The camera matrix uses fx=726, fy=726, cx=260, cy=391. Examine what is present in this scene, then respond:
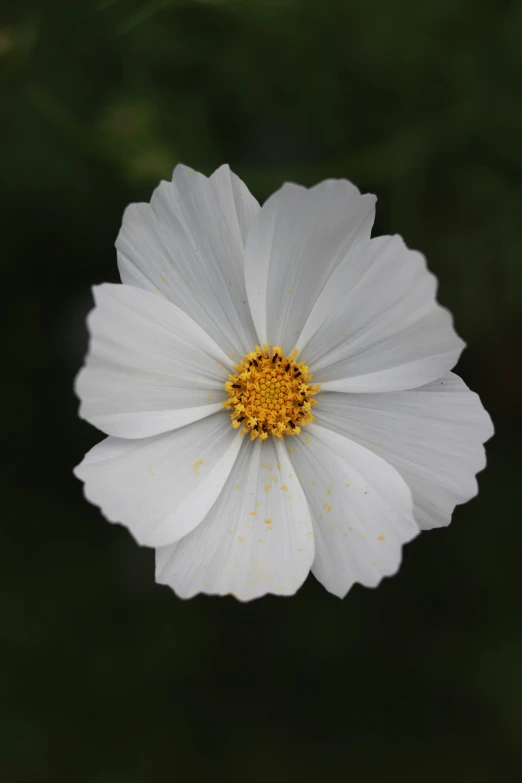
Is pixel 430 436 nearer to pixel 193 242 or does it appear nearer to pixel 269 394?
pixel 269 394

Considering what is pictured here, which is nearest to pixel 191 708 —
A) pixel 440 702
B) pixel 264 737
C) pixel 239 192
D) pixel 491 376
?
pixel 264 737

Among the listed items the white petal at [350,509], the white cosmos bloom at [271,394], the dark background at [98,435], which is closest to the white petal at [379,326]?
the white cosmos bloom at [271,394]

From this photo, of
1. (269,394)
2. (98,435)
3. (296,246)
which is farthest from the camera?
(98,435)

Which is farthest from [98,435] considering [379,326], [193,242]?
[379,326]

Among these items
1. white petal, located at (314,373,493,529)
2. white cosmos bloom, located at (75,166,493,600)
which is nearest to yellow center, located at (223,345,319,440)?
white cosmos bloom, located at (75,166,493,600)

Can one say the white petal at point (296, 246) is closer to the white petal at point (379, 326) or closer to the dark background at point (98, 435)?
the white petal at point (379, 326)

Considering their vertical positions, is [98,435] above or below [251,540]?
above

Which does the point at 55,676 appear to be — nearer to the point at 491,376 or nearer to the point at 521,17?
the point at 491,376

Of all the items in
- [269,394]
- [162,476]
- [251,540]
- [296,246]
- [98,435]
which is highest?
[98,435]
